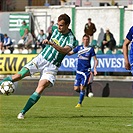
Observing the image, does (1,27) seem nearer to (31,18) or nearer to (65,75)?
(31,18)

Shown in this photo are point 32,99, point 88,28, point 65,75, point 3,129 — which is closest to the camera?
point 3,129

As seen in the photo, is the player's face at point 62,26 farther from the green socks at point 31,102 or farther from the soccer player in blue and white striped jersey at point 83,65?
the soccer player in blue and white striped jersey at point 83,65

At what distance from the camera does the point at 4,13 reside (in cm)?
3459

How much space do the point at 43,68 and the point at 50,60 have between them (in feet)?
0.76

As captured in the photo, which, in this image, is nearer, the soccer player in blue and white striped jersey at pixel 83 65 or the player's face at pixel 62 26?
the player's face at pixel 62 26

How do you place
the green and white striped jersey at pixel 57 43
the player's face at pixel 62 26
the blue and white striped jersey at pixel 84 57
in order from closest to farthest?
the player's face at pixel 62 26 → the green and white striped jersey at pixel 57 43 → the blue and white striped jersey at pixel 84 57

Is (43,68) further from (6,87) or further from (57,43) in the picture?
(6,87)

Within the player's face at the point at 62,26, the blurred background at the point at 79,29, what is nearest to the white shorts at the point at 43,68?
the player's face at the point at 62,26

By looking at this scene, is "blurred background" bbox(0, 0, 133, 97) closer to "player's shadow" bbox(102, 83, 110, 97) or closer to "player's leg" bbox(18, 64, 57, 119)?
"player's shadow" bbox(102, 83, 110, 97)

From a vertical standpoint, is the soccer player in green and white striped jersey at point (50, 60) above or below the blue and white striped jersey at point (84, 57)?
above

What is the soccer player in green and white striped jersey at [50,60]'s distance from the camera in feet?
38.7

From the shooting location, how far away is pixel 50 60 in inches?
482

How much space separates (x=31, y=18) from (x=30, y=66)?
22293mm

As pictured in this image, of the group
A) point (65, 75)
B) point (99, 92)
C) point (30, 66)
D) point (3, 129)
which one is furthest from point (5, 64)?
point (3, 129)
